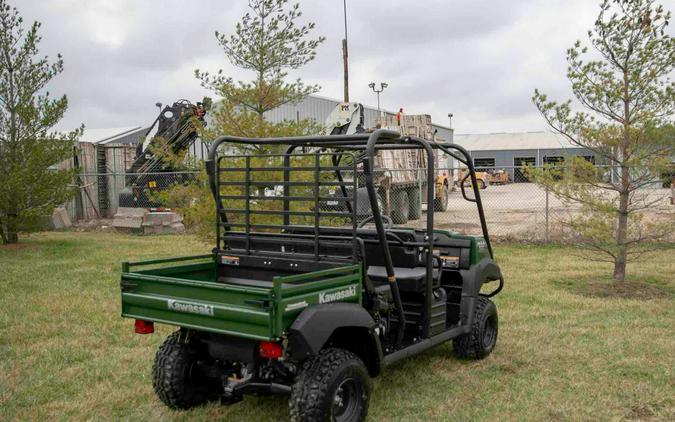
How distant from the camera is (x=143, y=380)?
5.23 meters

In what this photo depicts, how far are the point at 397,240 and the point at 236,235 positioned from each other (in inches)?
47.0

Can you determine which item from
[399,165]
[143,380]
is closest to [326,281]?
[143,380]

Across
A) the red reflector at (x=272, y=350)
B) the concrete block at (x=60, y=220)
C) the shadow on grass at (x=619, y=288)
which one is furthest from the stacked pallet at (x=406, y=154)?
the red reflector at (x=272, y=350)

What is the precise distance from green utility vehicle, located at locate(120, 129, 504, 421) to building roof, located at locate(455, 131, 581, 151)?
41405mm

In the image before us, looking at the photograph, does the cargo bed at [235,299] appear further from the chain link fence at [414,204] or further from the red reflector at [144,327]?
the chain link fence at [414,204]

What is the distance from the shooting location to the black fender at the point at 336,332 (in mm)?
3785

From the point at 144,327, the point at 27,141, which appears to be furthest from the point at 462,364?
the point at 27,141

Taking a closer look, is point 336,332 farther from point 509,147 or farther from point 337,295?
point 509,147

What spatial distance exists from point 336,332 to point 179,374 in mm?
1095

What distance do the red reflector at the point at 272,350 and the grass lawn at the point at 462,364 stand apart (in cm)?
84

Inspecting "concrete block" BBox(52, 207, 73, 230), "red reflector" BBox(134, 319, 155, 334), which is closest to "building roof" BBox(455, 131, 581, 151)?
"concrete block" BBox(52, 207, 73, 230)

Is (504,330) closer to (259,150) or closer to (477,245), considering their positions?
(477,245)

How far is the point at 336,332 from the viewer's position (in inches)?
167

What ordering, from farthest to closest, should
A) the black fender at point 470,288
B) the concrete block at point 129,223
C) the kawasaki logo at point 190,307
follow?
the concrete block at point 129,223 < the black fender at point 470,288 < the kawasaki logo at point 190,307
